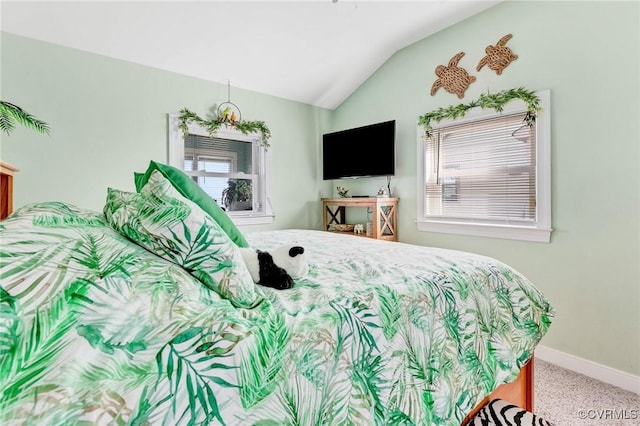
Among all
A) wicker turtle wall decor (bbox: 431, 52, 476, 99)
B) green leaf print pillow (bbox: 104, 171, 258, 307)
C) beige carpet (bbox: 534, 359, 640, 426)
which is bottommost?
beige carpet (bbox: 534, 359, 640, 426)

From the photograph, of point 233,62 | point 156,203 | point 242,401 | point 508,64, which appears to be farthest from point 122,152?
point 508,64

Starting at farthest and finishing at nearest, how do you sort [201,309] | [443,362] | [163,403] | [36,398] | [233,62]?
[233,62] < [443,362] < [201,309] < [163,403] < [36,398]

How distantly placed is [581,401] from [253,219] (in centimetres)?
311

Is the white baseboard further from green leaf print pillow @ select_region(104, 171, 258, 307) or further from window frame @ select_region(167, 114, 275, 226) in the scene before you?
window frame @ select_region(167, 114, 275, 226)

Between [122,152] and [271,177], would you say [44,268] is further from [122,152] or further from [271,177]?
[271,177]

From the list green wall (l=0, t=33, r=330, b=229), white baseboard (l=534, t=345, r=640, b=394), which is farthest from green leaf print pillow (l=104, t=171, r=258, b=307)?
white baseboard (l=534, t=345, r=640, b=394)

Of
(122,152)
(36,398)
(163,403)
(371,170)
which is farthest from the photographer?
(371,170)

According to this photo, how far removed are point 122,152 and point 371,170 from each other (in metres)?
2.46

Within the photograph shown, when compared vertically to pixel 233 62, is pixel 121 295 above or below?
below

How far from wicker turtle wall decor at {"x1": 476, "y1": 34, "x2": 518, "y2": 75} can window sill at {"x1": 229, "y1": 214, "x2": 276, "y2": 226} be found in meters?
2.64

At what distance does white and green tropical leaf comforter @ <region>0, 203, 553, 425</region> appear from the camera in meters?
0.51

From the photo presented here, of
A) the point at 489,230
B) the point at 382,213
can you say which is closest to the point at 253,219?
the point at 382,213

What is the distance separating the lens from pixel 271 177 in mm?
3723

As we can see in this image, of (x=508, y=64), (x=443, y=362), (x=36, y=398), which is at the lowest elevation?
(x=443, y=362)
